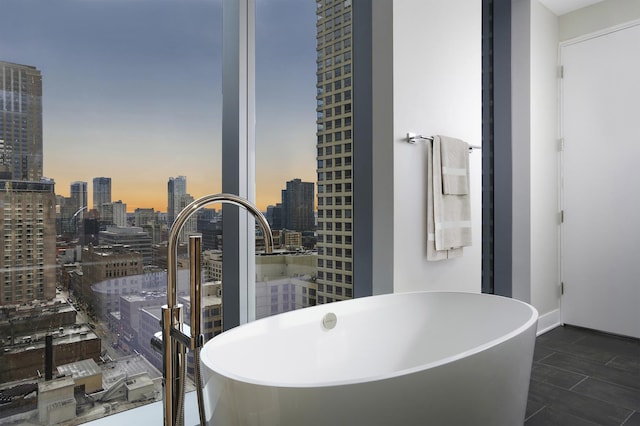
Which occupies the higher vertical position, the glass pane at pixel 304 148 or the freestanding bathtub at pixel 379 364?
the glass pane at pixel 304 148

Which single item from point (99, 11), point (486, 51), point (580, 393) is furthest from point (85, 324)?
point (486, 51)

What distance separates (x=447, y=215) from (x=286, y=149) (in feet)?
3.35

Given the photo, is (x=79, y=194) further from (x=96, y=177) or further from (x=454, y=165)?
(x=454, y=165)

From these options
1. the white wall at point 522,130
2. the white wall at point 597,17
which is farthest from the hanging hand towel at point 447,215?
the white wall at point 597,17

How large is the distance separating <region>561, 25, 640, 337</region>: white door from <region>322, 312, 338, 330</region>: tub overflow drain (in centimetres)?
296

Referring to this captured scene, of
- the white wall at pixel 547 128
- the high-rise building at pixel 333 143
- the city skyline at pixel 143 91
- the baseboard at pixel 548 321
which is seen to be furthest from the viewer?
the baseboard at pixel 548 321

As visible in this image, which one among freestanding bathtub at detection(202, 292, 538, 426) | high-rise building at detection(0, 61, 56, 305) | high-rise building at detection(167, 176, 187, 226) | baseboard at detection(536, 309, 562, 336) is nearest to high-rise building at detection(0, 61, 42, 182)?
high-rise building at detection(0, 61, 56, 305)

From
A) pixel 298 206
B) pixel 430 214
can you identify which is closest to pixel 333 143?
pixel 298 206

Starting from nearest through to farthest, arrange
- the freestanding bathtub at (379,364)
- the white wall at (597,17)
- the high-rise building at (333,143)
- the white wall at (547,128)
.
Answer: the freestanding bathtub at (379,364), the high-rise building at (333,143), the white wall at (597,17), the white wall at (547,128)

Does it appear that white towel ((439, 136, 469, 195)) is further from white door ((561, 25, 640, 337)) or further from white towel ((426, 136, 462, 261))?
white door ((561, 25, 640, 337))

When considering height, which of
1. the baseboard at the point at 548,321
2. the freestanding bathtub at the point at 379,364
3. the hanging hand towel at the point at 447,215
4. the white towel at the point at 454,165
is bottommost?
the baseboard at the point at 548,321

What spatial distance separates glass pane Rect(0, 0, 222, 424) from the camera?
152 centimetres

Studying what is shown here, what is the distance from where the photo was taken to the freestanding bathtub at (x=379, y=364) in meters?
1.11

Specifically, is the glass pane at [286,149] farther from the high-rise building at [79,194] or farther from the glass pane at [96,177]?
the high-rise building at [79,194]
